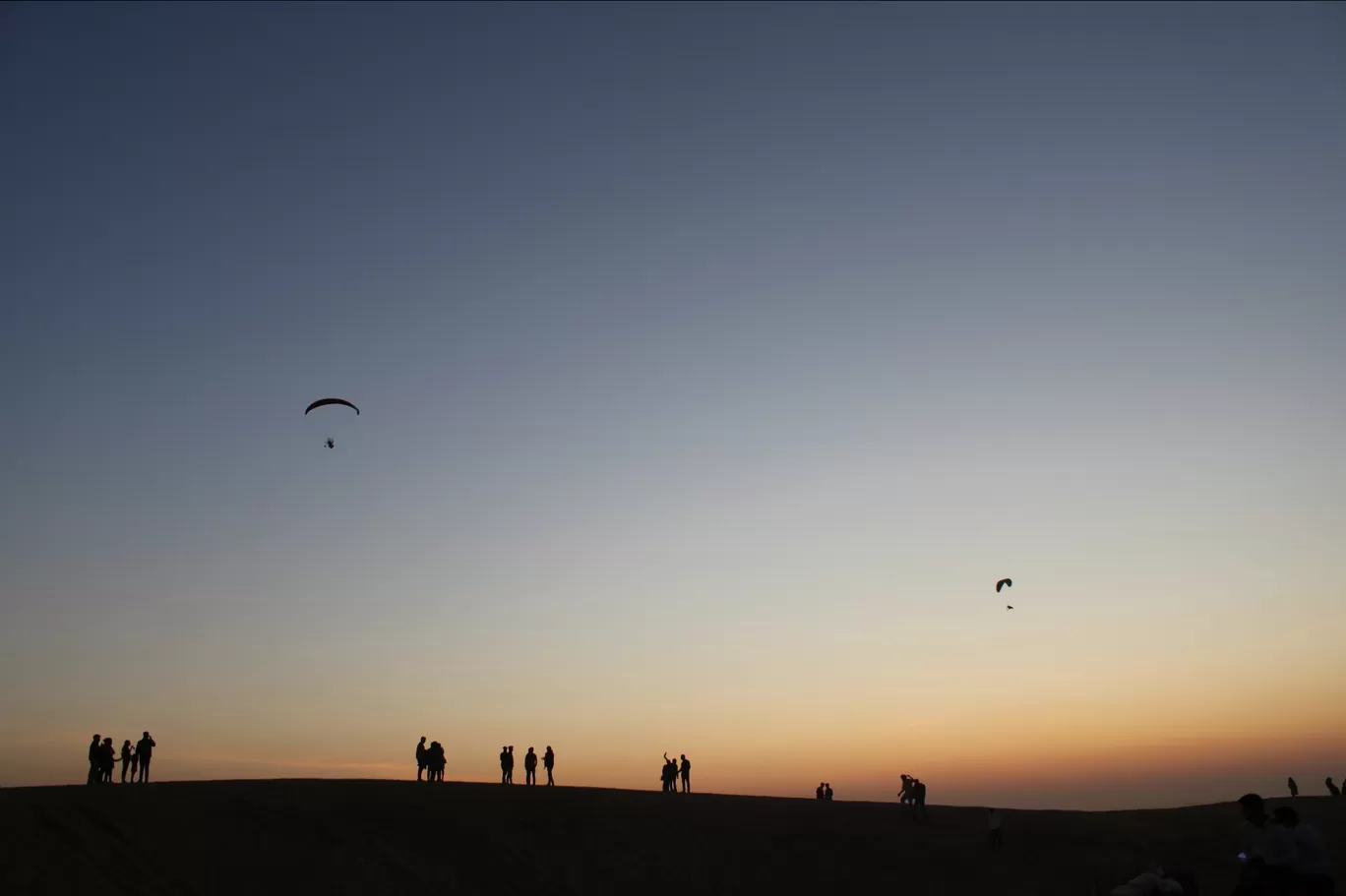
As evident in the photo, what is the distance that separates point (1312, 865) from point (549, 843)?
68.3 ft

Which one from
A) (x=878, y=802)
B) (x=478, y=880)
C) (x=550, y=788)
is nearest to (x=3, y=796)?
(x=478, y=880)

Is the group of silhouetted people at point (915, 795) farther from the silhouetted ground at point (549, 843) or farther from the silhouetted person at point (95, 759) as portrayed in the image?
the silhouetted person at point (95, 759)

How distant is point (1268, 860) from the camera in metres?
7.51

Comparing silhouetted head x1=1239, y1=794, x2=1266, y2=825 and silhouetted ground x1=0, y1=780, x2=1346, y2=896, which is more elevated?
silhouetted head x1=1239, y1=794, x2=1266, y2=825

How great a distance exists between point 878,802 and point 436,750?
1613 cm

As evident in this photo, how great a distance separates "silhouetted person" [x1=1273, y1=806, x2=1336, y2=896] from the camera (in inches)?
288

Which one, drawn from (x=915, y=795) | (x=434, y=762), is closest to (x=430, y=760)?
(x=434, y=762)

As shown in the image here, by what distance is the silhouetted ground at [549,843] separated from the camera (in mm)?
17906

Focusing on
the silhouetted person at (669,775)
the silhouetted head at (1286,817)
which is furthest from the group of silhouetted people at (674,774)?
the silhouetted head at (1286,817)

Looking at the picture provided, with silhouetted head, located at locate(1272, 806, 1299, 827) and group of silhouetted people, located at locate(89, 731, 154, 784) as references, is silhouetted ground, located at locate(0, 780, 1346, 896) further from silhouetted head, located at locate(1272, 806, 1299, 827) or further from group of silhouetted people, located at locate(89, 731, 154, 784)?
silhouetted head, located at locate(1272, 806, 1299, 827)

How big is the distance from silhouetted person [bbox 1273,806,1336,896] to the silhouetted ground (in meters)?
15.9

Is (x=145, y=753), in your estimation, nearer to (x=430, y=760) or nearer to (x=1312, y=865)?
(x=430, y=760)

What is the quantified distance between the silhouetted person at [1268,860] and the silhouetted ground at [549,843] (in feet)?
51.0

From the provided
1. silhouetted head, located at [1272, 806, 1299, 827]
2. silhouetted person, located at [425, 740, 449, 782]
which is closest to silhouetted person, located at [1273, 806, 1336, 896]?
silhouetted head, located at [1272, 806, 1299, 827]
